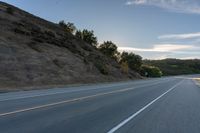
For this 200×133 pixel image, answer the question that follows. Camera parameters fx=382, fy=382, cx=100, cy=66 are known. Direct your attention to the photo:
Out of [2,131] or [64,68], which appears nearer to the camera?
[2,131]

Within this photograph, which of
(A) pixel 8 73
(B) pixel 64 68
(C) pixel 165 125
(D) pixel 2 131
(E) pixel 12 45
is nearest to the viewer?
(D) pixel 2 131

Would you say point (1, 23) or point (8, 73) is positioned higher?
point (1, 23)

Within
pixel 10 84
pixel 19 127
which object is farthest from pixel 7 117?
pixel 10 84

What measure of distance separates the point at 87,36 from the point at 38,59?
51569mm

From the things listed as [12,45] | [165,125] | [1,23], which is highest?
[1,23]

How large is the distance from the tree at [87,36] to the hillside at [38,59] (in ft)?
64.5

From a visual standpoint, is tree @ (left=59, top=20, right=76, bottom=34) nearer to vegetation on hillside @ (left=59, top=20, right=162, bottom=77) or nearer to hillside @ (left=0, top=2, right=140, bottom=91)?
vegetation on hillside @ (left=59, top=20, right=162, bottom=77)

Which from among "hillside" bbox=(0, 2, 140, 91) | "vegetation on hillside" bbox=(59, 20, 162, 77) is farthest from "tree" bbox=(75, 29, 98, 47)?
"hillside" bbox=(0, 2, 140, 91)

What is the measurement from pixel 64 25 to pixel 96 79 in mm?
45374

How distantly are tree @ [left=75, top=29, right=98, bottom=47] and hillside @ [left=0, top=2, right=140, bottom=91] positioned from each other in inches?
774

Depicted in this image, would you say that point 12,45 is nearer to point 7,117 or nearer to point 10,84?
point 10,84

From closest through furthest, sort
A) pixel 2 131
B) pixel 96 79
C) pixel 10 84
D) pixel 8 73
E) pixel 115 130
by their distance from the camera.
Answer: pixel 2 131 < pixel 115 130 < pixel 10 84 < pixel 8 73 < pixel 96 79

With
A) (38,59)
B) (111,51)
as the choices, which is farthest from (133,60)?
(38,59)

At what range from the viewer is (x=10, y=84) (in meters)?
36.9
